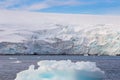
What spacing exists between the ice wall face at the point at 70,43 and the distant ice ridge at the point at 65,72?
171ft

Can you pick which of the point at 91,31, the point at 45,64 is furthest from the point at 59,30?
the point at 45,64

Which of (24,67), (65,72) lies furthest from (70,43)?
(65,72)

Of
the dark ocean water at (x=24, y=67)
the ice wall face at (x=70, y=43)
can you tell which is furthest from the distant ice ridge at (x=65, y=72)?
the ice wall face at (x=70, y=43)

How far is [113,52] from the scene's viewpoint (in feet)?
261

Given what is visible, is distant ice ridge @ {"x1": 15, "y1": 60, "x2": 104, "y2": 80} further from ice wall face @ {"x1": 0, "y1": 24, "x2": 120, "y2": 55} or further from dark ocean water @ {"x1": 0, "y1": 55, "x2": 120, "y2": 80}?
ice wall face @ {"x1": 0, "y1": 24, "x2": 120, "y2": 55}

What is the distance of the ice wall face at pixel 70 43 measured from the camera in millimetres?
78062

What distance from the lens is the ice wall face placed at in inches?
3073

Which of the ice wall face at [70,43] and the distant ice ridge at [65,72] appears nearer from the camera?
the distant ice ridge at [65,72]

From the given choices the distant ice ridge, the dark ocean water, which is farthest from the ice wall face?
the distant ice ridge

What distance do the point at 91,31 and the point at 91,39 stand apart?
13.1 ft

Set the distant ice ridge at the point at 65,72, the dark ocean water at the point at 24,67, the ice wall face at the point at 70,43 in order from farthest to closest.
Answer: the ice wall face at the point at 70,43
the dark ocean water at the point at 24,67
the distant ice ridge at the point at 65,72

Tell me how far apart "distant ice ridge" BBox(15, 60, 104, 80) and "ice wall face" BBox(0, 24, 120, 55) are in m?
52.2

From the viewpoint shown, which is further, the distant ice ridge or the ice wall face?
the ice wall face

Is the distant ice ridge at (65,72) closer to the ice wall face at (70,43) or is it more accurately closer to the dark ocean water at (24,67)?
the dark ocean water at (24,67)
